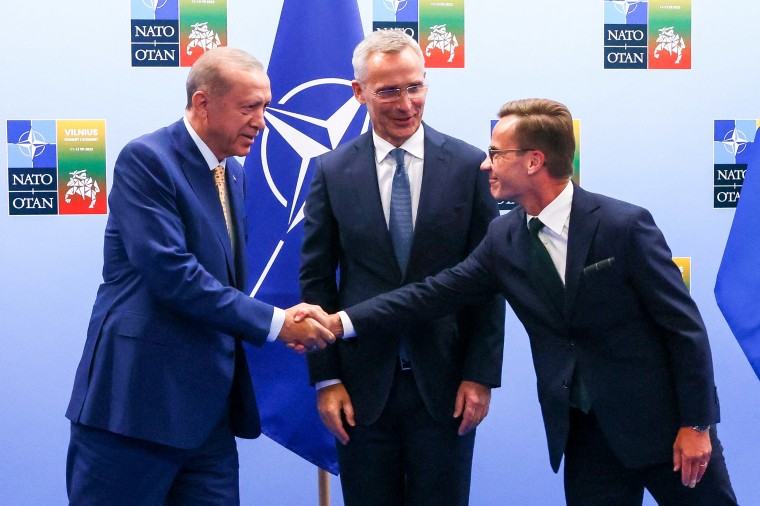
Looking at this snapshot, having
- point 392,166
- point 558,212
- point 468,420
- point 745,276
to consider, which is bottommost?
point 468,420

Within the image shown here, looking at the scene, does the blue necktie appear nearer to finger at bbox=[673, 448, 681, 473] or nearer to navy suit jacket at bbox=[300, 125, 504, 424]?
navy suit jacket at bbox=[300, 125, 504, 424]

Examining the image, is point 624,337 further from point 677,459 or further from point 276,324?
point 276,324

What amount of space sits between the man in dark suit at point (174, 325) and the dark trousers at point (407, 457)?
28cm

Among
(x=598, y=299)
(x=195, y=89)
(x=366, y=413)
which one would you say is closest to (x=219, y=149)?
(x=195, y=89)

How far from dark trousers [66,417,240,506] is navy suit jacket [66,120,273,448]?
0.05 m

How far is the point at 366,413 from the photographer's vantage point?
263cm

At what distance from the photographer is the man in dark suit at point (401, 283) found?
8.63ft

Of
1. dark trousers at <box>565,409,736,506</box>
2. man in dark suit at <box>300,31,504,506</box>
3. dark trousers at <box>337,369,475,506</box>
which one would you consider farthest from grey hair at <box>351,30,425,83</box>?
dark trousers at <box>565,409,736,506</box>

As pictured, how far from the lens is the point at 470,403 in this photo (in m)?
2.62

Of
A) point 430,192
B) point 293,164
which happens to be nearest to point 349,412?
point 430,192

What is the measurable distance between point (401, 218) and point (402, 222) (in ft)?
0.04

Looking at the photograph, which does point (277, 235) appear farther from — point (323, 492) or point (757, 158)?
point (757, 158)

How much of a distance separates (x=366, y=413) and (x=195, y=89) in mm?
983

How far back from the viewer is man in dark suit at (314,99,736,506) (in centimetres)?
229
